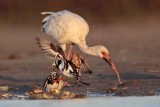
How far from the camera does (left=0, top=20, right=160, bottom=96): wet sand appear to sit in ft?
51.6

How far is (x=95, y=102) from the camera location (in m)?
13.7

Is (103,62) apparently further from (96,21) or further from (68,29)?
(96,21)

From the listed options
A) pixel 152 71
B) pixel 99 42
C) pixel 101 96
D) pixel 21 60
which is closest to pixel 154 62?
pixel 152 71

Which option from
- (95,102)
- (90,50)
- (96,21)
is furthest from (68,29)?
(96,21)

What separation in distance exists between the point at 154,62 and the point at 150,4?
13120 mm

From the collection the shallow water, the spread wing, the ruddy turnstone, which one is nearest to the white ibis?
the spread wing

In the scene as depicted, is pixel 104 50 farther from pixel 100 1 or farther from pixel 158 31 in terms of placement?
pixel 100 1

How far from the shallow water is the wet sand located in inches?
21.9

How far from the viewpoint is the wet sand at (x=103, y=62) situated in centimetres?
1573

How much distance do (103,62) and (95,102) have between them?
7.33 m

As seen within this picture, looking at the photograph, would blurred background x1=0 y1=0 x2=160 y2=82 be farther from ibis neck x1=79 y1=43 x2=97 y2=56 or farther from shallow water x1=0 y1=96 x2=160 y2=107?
shallow water x1=0 y1=96 x2=160 y2=107

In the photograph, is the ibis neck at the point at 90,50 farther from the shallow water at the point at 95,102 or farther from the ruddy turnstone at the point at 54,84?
the shallow water at the point at 95,102

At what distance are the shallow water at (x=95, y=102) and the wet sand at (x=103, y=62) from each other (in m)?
0.56

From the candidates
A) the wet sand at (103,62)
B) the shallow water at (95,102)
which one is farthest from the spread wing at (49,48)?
the shallow water at (95,102)
